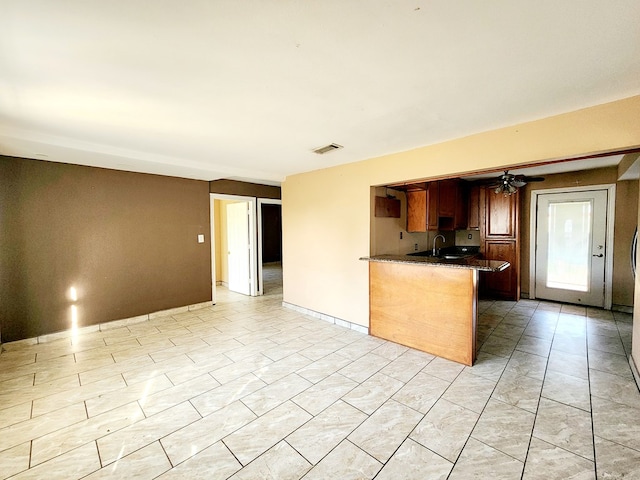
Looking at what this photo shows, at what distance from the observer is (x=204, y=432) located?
1920mm

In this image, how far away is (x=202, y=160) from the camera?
3.80 metres

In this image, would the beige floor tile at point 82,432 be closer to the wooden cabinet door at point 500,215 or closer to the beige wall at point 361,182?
the beige wall at point 361,182

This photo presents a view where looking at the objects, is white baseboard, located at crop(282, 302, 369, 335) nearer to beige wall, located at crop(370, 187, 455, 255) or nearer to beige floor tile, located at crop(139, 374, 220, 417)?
beige wall, located at crop(370, 187, 455, 255)

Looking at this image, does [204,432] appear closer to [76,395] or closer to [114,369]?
[76,395]

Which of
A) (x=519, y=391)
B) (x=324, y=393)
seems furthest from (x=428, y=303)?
(x=324, y=393)

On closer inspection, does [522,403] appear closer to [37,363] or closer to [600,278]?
[600,278]

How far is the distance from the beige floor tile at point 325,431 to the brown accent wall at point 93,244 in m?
3.54

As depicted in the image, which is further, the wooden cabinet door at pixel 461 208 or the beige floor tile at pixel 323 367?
the wooden cabinet door at pixel 461 208

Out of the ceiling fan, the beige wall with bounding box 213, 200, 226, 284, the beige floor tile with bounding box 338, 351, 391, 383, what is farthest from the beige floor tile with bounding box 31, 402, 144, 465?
the beige wall with bounding box 213, 200, 226, 284

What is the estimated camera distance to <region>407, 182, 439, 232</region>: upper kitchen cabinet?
4.07m

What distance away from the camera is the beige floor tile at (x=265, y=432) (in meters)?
1.76

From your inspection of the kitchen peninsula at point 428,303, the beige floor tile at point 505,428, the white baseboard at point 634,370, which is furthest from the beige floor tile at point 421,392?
the white baseboard at point 634,370

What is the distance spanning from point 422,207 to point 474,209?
211cm

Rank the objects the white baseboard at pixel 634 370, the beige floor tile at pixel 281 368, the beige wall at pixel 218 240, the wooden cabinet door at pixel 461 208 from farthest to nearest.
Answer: the beige wall at pixel 218 240, the wooden cabinet door at pixel 461 208, the beige floor tile at pixel 281 368, the white baseboard at pixel 634 370
